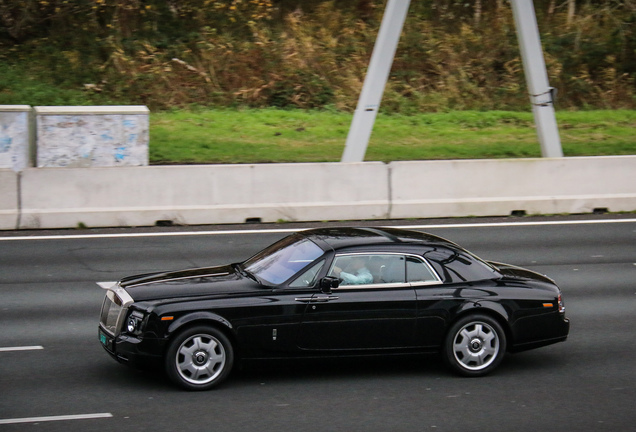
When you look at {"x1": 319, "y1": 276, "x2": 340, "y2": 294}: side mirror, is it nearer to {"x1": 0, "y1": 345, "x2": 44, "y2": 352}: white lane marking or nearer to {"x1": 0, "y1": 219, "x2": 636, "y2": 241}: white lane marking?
{"x1": 0, "y1": 345, "x2": 44, "y2": 352}: white lane marking

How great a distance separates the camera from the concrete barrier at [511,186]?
54.7 ft

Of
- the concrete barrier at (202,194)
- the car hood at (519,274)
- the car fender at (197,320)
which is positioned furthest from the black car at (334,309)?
the concrete barrier at (202,194)

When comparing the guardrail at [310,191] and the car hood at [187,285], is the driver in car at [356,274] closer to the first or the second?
the car hood at [187,285]

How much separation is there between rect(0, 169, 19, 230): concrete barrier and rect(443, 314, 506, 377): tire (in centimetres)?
953

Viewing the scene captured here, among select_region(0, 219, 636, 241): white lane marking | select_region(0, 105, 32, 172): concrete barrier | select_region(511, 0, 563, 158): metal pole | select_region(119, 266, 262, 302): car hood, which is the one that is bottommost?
select_region(119, 266, 262, 302): car hood

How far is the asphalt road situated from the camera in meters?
7.13

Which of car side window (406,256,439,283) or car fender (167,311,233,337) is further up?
car side window (406,256,439,283)

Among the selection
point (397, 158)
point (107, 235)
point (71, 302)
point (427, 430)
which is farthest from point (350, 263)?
point (397, 158)

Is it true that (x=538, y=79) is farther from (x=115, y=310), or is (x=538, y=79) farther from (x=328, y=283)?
(x=115, y=310)

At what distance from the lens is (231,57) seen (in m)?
26.2

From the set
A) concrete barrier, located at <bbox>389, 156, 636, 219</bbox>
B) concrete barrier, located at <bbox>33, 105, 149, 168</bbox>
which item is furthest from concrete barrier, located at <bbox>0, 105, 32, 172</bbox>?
concrete barrier, located at <bbox>389, 156, 636, 219</bbox>

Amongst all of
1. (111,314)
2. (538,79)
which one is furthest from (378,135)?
(111,314)

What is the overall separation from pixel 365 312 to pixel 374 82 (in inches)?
402

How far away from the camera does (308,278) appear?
8195 millimetres
